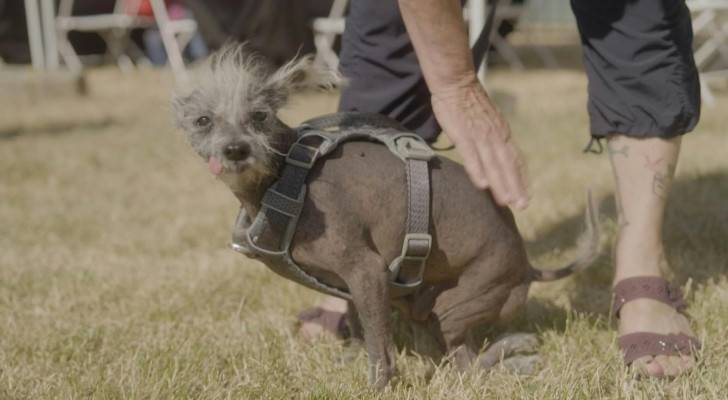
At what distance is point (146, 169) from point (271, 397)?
3.21m

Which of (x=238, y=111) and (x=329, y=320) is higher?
(x=238, y=111)

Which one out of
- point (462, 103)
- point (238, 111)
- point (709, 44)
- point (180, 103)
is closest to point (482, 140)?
point (462, 103)

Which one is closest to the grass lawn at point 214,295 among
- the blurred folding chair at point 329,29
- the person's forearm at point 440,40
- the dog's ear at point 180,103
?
the dog's ear at point 180,103

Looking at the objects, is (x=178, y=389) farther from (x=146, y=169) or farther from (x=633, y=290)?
(x=146, y=169)

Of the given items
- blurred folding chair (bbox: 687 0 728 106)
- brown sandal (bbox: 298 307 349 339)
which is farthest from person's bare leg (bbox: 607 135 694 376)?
blurred folding chair (bbox: 687 0 728 106)

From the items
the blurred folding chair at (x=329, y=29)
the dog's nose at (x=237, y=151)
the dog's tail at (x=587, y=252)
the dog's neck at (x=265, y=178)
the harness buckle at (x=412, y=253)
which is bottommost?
the blurred folding chair at (x=329, y=29)

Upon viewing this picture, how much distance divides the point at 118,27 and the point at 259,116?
8.54 meters

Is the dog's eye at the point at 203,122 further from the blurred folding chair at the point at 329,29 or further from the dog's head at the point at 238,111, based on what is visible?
the blurred folding chair at the point at 329,29

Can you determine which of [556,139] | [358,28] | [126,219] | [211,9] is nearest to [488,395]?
[358,28]

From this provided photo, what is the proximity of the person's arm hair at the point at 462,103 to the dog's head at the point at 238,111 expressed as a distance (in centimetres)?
21

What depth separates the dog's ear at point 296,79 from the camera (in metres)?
1.78

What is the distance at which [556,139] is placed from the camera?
198 inches

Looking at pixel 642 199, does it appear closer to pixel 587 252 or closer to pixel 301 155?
pixel 587 252

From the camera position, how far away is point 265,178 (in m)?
1.80
